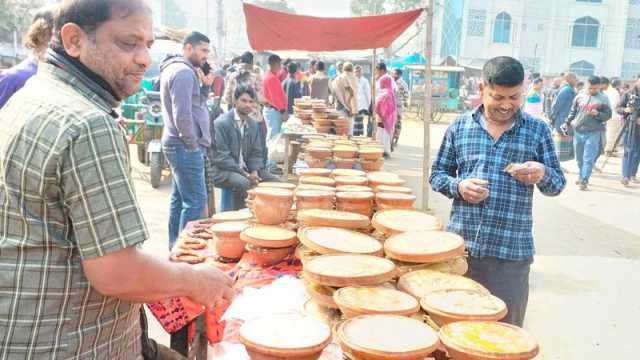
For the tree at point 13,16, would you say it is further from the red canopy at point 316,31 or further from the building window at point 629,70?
the building window at point 629,70

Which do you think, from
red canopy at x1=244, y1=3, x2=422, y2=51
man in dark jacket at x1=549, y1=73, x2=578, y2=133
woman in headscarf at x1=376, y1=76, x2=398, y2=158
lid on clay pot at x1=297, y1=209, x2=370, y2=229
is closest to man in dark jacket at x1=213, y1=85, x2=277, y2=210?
lid on clay pot at x1=297, y1=209, x2=370, y2=229

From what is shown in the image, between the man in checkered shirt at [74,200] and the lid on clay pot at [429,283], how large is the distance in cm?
80

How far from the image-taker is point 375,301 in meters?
1.62

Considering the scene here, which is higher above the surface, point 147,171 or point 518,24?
point 518,24

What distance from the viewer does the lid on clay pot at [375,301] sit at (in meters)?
1.55

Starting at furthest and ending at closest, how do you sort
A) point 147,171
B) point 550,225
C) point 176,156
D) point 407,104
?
point 407,104
point 147,171
point 550,225
point 176,156

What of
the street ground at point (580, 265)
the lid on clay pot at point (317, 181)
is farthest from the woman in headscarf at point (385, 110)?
the lid on clay pot at point (317, 181)

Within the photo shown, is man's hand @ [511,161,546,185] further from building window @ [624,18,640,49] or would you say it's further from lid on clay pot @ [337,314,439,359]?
building window @ [624,18,640,49]

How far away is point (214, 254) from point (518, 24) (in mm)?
39085

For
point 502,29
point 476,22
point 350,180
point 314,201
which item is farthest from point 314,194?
point 502,29

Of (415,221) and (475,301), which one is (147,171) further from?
(475,301)

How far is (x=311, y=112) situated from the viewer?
8.05 m

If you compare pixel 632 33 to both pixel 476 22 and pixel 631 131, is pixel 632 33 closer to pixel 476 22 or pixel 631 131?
pixel 476 22

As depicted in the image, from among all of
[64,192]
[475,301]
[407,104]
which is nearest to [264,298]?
[475,301]
